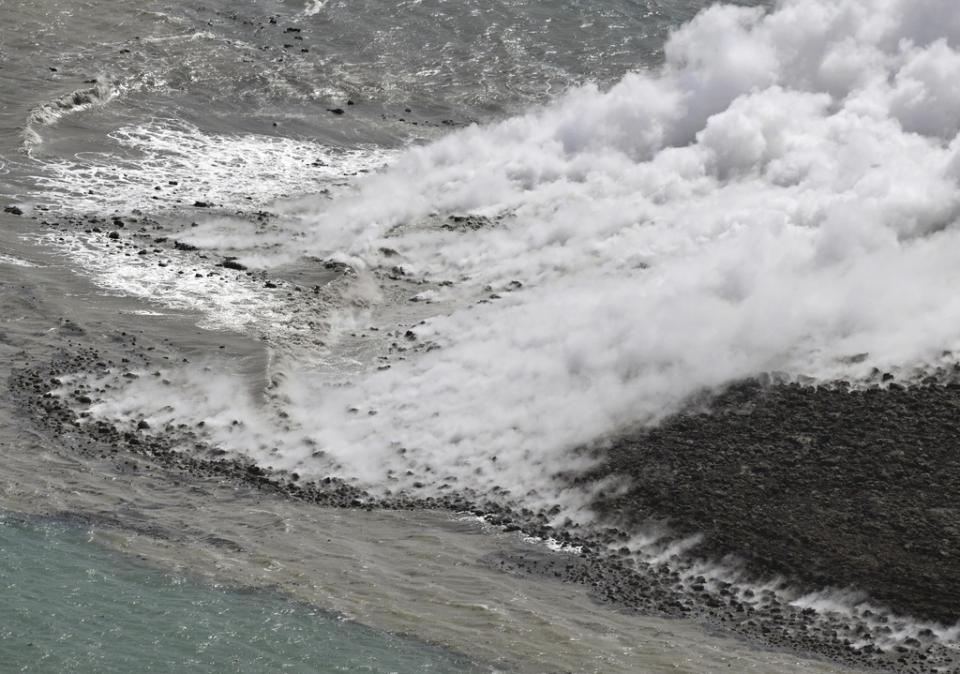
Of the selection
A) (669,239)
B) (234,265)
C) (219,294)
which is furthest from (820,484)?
(234,265)

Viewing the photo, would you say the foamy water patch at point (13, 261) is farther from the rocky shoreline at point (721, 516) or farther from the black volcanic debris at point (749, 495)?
the rocky shoreline at point (721, 516)

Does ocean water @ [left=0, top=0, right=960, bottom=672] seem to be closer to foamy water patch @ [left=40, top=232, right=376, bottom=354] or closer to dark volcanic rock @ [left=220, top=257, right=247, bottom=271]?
foamy water patch @ [left=40, top=232, right=376, bottom=354]

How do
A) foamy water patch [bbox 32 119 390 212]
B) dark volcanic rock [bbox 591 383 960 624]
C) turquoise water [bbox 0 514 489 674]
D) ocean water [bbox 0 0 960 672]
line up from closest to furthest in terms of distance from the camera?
turquoise water [bbox 0 514 489 674]
dark volcanic rock [bbox 591 383 960 624]
ocean water [bbox 0 0 960 672]
foamy water patch [bbox 32 119 390 212]

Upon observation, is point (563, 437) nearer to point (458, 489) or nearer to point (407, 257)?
point (458, 489)

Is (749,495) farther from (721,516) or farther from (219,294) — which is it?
(219,294)

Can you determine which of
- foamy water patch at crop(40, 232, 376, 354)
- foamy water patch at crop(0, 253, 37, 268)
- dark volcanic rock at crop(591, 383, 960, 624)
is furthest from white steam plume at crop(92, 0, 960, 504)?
foamy water patch at crop(0, 253, 37, 268)

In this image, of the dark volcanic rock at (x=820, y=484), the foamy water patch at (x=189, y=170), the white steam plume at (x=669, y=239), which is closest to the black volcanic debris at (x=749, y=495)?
the dark volcanic rock at (x=820, y=484)
